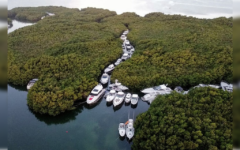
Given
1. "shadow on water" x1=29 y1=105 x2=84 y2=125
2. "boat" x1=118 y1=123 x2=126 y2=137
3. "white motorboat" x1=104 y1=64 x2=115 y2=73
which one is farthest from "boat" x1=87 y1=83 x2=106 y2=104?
"boat" x1=118 y1=123 x2=126 y2=137

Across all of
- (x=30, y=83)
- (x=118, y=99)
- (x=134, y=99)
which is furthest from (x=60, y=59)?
(x=134, y=99)

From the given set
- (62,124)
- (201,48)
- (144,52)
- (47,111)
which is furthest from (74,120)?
(201,48)

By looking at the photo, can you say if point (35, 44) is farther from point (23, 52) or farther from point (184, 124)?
point (184, 124)

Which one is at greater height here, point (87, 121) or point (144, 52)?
point (144, 52)

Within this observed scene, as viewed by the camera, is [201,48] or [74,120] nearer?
[74,120]

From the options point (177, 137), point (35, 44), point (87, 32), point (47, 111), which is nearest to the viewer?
point (177, 137)

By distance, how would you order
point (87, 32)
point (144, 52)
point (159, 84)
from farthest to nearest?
point (87, 32), point (144, 52), point (159, 84)
